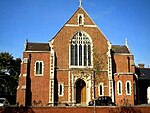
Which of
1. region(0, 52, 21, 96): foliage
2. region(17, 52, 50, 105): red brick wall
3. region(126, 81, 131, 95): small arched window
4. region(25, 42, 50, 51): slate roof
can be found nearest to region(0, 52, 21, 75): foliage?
region(0, 52, 21, 96): foliage

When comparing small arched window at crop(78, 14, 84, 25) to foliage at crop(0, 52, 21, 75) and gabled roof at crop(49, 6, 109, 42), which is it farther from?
foliage at crop(0, 52, 21, 75)

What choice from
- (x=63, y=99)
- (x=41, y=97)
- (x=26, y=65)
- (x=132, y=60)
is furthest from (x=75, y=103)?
(x=132, y=60)

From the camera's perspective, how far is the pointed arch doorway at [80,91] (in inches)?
1540

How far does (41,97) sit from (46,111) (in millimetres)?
10969

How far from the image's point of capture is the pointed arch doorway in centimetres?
3912

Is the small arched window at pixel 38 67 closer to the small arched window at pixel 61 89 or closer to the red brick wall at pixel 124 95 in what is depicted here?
the small arched window at pixel 61 89

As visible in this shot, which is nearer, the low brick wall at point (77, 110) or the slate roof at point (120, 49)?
the low brick wall at point (77, 110)

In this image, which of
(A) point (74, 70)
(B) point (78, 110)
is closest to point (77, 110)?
(B) point (78, 110)

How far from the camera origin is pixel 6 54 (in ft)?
217

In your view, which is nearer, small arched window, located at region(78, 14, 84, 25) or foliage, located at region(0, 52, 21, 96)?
small arched window, located at region(78, 14, 84, 25)

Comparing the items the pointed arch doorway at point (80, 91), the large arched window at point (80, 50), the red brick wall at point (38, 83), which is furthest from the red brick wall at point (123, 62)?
the red brick wall at point (38, 83)

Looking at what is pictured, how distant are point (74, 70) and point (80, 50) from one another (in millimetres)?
3547

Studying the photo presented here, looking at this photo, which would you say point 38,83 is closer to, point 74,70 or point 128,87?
point 74,70

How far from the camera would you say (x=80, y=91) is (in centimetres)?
3953
